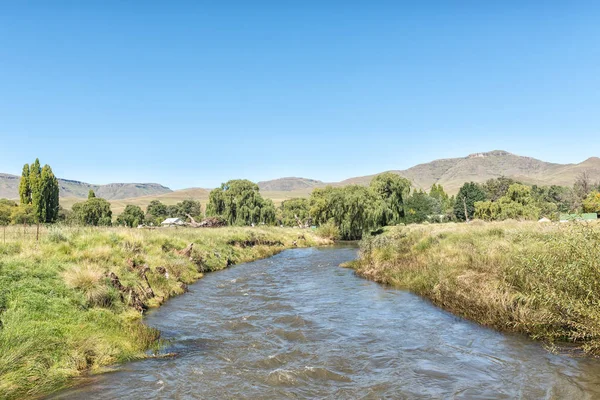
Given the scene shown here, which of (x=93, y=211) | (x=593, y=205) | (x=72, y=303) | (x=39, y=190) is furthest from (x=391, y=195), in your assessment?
(x=93, y=211)

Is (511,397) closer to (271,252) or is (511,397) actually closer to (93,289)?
(93,289)

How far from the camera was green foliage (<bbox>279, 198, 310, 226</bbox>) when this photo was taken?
106562mm

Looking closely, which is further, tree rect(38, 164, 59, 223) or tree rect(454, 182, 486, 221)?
tree rect(454, 182, 486, 221)

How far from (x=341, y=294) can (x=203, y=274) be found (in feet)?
32.6

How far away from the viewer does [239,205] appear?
208 feet

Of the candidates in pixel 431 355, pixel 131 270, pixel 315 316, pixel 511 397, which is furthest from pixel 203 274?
pixel 511 397

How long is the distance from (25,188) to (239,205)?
48505mm

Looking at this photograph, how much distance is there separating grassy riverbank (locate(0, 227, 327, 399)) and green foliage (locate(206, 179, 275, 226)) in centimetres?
4229

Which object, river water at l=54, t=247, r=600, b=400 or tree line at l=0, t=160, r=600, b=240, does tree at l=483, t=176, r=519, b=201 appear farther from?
river water at l=54, t=247, r=600, b=400

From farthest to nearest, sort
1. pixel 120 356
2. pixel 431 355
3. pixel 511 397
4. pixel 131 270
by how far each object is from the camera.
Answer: pixel 131 270 < pixel 431 355 < pixel 120 356 < pixel 511 397

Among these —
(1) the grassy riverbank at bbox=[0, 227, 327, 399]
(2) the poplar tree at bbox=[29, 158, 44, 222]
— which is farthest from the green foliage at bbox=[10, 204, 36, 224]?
(1) the grassy riverbank at bbox=[0, 227, 327, 399]

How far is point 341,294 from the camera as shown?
55.7 ft

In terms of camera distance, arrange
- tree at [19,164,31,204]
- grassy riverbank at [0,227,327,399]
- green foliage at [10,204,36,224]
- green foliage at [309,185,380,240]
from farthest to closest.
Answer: tree at [19,164,31,204], green foliage at [10,204,36,224], green foliage at [309,185,380,240], grassy riverbank at [0,227,327,399]

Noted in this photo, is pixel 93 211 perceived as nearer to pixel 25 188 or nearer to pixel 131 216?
pixel 131 216
